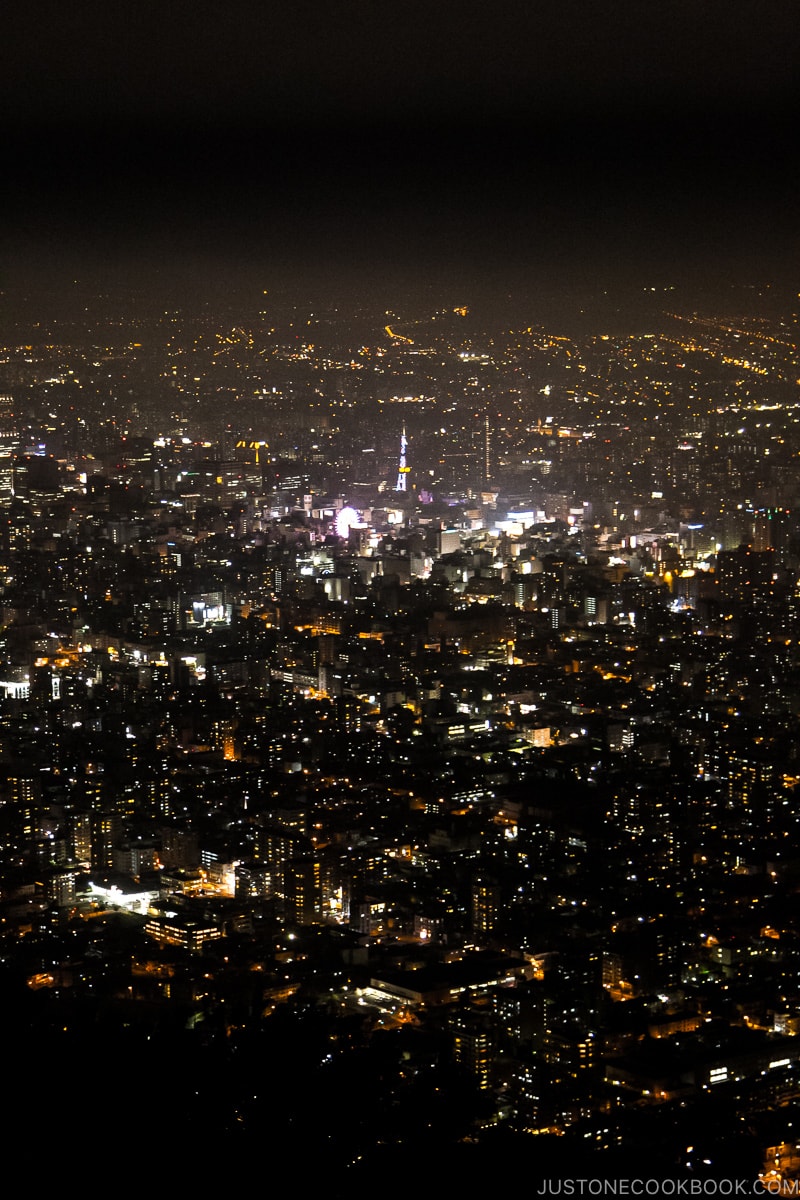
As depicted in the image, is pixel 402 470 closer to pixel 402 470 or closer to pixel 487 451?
pixel 402 470

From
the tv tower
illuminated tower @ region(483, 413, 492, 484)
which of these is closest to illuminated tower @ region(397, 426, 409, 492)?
the tv tower

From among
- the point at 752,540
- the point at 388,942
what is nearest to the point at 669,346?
the point at 752,540

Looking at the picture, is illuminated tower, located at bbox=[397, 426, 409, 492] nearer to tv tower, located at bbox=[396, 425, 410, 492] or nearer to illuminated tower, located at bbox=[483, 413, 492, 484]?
tv tower, located at bbox=[396, 425, 410, 492]

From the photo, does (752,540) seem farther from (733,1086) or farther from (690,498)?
(733,1086)

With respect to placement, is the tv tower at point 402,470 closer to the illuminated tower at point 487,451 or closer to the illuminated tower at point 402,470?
the illuminated tower at point 402,470

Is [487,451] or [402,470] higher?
[487,451]

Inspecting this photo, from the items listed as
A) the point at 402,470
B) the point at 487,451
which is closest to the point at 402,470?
the point at 402,470

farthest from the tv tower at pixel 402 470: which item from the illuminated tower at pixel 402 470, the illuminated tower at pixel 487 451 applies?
the illuminated tower at pixel 487 451
